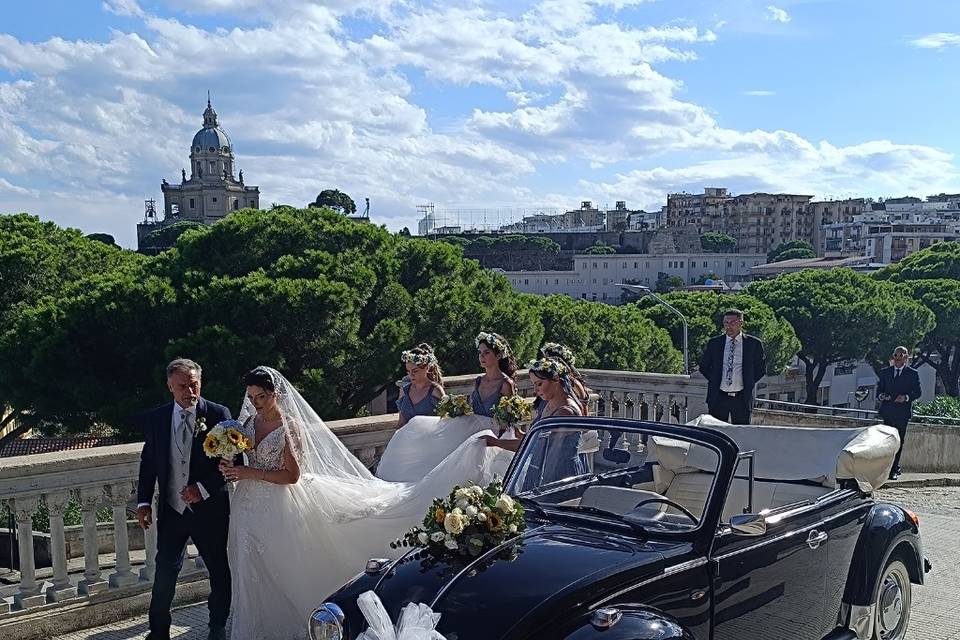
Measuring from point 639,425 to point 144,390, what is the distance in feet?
57.6

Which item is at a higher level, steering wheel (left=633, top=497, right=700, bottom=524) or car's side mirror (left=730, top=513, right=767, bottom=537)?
steering wheel (left=633, top=497, right=700, bottom=524)

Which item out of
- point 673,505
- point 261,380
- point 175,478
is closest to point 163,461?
point 175,478

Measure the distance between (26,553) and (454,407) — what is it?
10.9ft

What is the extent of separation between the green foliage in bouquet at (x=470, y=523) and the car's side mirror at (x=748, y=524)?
42.0 inches

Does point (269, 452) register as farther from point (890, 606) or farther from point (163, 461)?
point (890, 606)

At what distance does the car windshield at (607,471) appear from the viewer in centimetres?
482

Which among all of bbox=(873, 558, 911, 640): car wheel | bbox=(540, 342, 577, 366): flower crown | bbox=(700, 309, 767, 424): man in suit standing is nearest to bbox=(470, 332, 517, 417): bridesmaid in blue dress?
bbox=(540, 342, 577, 366): flower crown

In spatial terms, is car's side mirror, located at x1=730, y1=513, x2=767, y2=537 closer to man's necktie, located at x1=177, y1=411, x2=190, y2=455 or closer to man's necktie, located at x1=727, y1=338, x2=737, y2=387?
man's necktie, located at x1=177, y1=411, x2=190, y2=455

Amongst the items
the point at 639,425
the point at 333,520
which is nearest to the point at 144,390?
the point at 333,520

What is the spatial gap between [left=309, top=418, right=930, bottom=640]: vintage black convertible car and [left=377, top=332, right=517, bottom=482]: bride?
2.13 metres

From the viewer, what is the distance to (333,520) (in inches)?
239

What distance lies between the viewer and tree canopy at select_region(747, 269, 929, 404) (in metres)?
46.8

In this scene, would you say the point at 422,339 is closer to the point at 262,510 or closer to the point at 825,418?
the point at 825,418

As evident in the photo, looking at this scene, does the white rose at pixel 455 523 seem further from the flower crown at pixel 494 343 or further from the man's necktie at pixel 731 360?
the man's necktie at pixel 731 360
